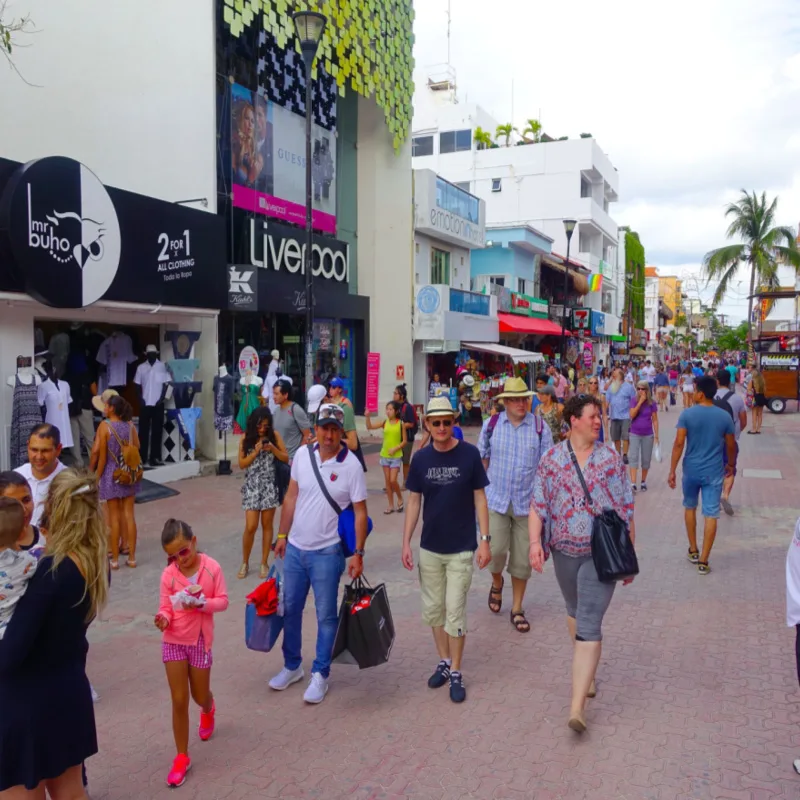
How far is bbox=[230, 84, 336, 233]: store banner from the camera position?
48.5 ft

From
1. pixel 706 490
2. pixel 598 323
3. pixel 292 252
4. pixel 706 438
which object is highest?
pixel 598 323

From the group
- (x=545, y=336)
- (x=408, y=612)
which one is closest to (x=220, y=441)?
(x=408, y=612)

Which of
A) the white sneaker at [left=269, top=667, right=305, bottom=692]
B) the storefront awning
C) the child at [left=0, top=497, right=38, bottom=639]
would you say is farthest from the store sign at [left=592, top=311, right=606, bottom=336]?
the child at [left=0, top=497, right=38, bottom=639]

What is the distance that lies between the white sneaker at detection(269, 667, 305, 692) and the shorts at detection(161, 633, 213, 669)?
1030 mm

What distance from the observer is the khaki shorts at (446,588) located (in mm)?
4727

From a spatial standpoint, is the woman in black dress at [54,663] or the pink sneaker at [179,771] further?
the pink sneaker at [179,771]

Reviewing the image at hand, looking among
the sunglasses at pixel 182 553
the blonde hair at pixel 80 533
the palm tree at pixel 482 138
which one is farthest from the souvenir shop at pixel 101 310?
the palm tree at pixel 482 138

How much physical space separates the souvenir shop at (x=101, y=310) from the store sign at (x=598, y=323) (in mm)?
32463

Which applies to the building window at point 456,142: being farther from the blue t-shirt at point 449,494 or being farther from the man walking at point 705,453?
the blue t-shirt at point 449,494

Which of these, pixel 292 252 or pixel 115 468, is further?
pixel 292 252

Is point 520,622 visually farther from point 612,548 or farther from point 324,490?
point 324,490

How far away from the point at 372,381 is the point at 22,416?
35.3 ft

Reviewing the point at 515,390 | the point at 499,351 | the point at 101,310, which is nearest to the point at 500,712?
the point at 515,390

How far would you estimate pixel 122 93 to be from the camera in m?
11.7
